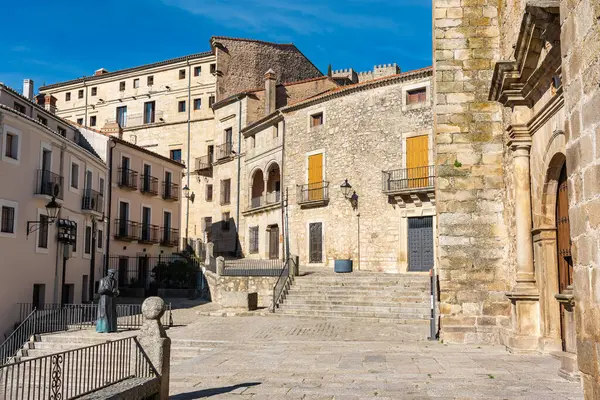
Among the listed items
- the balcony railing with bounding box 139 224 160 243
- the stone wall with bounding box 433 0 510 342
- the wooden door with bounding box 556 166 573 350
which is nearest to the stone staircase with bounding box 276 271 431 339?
the stone wall with bounding box 433 0 510 342

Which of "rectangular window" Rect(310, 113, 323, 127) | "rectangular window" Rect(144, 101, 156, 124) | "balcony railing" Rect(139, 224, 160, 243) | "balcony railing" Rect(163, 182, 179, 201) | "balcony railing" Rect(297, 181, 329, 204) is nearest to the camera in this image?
"balcony railing" Rect(297, 181, 329, 204)

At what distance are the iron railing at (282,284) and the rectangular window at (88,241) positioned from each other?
996 cm

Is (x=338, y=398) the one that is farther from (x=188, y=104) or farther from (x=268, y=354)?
(x=188, y=104)

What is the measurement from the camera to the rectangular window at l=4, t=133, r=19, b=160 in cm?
2169

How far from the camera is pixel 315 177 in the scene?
33.9 m

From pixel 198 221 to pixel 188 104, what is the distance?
9.00 m

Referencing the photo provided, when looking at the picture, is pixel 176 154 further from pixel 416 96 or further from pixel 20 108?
pixel 416 96

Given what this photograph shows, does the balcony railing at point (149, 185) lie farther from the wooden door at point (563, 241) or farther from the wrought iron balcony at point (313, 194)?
the wooden door at point (563, 241)

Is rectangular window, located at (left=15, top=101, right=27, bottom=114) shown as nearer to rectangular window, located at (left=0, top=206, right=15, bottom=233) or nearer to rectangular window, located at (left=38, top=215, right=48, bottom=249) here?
rectangular window, located at (left=38, top=215, right=48, bottom=249)

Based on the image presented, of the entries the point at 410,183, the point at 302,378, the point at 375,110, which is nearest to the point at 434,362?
the point at 302,378

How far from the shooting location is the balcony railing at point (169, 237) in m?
37.5

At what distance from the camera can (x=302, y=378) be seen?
8.77 metres

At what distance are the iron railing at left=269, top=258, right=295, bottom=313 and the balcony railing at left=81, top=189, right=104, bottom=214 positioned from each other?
31.9ft

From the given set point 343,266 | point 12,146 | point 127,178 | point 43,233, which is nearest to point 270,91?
point 127,178
